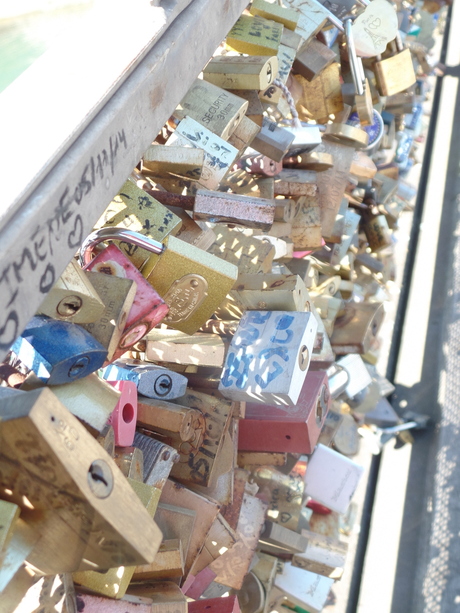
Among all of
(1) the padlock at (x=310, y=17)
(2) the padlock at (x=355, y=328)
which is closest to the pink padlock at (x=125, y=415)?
(2) the padlock at (x=355, y=328)

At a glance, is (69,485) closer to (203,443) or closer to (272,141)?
(203,443)

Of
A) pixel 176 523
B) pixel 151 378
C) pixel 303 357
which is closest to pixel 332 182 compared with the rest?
pixel 303 357

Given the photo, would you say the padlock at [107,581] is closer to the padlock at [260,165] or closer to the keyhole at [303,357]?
the keyhole at [303,357]

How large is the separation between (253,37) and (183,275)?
115 cm

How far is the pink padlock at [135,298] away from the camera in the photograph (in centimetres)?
124

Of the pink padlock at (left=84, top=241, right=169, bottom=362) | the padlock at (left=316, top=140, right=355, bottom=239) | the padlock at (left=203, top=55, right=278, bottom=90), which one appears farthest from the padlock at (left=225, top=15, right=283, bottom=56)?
the pink padlock at (left=84, top=241, right=169, bottom=362)

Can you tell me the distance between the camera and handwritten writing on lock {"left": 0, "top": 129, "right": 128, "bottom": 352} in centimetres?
81

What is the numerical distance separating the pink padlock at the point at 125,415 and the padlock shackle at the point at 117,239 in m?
0.27

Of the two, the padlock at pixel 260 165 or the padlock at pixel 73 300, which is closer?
the padlock at pixel 73 300

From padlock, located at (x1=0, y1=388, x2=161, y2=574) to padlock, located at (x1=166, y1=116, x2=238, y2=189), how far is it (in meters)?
1.11

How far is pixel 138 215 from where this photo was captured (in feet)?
4.73

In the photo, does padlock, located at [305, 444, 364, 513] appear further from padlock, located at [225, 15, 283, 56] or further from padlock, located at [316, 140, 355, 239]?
padlock, located at [225, 15, 283, 56]

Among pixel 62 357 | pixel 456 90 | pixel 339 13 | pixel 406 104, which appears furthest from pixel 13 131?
pixel 456 90

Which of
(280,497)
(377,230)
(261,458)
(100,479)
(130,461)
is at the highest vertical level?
(100,479)
